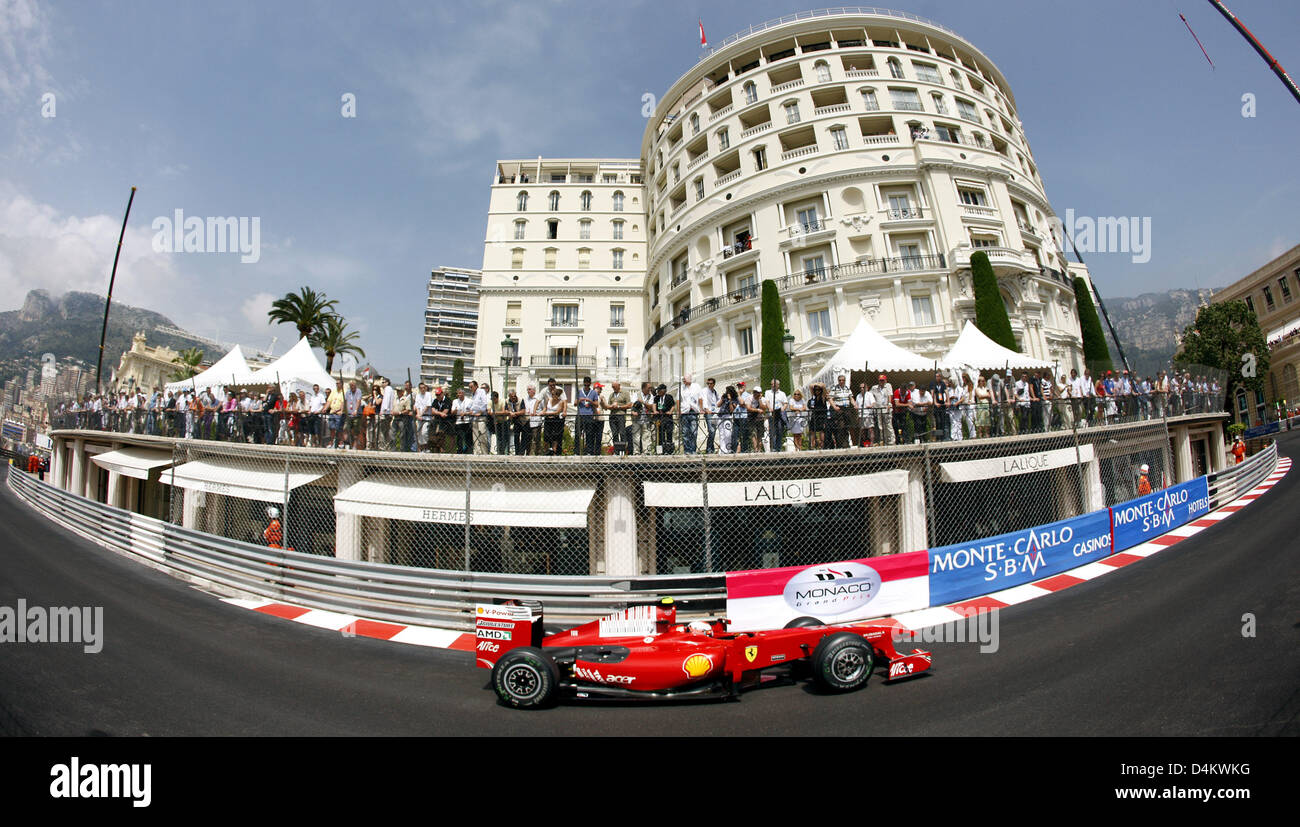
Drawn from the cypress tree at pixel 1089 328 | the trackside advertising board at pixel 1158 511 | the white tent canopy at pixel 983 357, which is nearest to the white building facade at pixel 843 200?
the cypress tree at pixel 1089 328

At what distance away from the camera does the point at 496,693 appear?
16.5 feet

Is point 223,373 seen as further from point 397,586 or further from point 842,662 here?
point 842,662

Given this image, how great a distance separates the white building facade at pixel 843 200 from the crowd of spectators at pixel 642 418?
13821 millimetres

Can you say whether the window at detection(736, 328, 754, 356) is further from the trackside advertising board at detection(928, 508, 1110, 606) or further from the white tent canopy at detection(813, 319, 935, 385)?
the trackside advertising board at detection(928, 508, 1110, 606)

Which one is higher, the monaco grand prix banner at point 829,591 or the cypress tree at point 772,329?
the cypress tree at point 772,329

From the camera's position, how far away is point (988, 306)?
2333 cm

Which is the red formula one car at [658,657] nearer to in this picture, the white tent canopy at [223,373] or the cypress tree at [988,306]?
the white tent canopy at [223,373]

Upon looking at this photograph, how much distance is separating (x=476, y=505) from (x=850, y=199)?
26887 millimetres

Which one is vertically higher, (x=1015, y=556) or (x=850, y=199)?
(x=850, y=199)

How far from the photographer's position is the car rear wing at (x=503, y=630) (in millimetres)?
5324

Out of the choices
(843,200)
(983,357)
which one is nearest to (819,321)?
(843,200)

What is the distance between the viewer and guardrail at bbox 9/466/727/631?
699 cm

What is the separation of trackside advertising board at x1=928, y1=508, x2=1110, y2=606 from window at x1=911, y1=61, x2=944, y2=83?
2964cm
